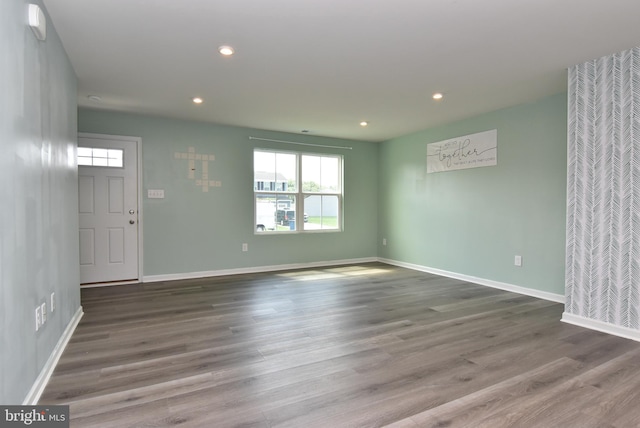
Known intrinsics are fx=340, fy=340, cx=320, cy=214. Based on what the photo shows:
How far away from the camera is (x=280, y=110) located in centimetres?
444

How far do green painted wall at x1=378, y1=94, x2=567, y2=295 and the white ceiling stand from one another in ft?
1.47

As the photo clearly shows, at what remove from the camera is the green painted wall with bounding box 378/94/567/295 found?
393 centimetres

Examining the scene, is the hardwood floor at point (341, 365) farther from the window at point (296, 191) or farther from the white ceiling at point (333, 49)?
the white ceiling at point (333, 49)

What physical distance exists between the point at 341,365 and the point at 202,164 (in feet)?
12.8

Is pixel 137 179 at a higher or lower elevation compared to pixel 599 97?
lower

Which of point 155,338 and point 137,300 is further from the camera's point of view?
point 137,300

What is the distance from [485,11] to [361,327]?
2.56 metres

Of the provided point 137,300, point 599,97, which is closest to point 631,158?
point 599,97

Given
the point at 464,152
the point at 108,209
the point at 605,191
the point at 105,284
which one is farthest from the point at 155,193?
the point at 605,191

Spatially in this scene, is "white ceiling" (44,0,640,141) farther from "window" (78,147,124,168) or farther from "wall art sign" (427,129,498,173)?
"window" (78,147,124,168)

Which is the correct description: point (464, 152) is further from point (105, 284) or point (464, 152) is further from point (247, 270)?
point (105, 284)

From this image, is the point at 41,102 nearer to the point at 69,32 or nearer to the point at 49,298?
the point at 69,32

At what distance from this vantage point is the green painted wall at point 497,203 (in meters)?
3.93

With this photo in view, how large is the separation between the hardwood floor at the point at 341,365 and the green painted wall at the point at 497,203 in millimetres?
699
